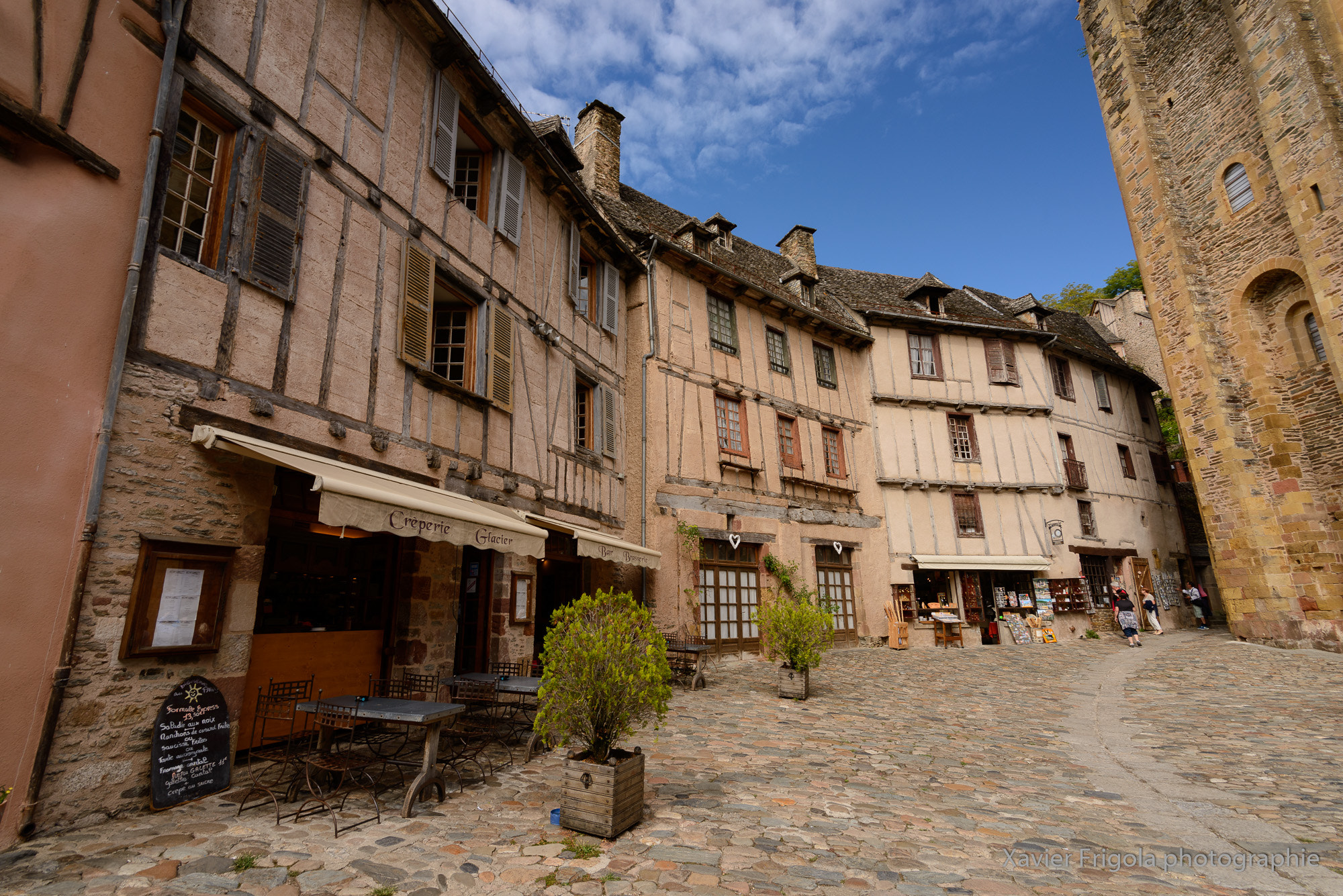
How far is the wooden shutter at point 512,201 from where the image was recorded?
333 inches

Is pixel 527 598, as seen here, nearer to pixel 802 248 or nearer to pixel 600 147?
pixel 600 147

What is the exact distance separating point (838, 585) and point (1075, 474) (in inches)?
333

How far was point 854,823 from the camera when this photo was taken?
4.01m

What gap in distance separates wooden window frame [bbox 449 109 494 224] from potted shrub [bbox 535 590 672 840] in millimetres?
6076

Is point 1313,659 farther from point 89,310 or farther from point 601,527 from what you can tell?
point 89,310

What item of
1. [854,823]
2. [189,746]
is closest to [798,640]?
[854,823]

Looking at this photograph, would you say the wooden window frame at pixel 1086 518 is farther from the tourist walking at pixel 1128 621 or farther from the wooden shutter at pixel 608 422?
the wooden shutter at pixel 608 422

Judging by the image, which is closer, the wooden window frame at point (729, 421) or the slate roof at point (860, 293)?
the wooden window frame at point (729, 421)

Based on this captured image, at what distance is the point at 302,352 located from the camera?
5414mm

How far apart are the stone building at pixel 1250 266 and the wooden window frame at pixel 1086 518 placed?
3430 mm

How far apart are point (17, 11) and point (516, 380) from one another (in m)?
5.30

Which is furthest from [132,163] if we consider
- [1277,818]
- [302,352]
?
[1277,818]

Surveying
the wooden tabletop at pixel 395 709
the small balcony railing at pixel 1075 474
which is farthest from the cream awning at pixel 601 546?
the small balcony railing at pixel 1075 474

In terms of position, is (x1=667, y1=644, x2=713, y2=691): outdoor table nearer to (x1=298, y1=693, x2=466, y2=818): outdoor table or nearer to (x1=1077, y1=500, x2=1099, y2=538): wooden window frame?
(x1=298, y1=693, x2=466, y2=818): outdoor table
